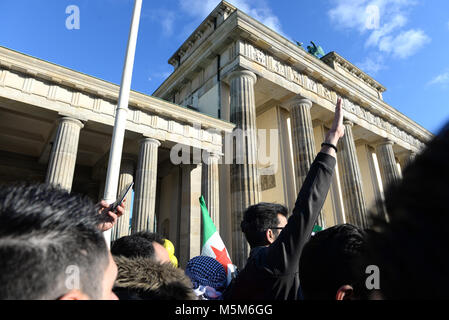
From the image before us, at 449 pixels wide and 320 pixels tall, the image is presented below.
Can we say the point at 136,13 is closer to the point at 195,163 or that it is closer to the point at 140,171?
the point at 140,171

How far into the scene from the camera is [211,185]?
14680mm

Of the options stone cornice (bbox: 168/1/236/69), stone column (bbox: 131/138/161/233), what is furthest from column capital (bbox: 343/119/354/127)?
stone column (bbox: 131/138/161/233)

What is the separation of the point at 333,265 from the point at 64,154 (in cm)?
1204

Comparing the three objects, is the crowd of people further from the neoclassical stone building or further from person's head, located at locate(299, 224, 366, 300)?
the neoclassical stone building

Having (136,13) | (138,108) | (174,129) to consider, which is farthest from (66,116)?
(136,13)

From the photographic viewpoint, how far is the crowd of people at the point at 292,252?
0.59 metres

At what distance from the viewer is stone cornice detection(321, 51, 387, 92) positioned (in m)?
26.4

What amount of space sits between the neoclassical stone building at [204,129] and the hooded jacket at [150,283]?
34.8 feet

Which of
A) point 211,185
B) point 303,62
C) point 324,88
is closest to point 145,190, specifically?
point 211,185

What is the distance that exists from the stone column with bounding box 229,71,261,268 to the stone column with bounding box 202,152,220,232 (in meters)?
0.84

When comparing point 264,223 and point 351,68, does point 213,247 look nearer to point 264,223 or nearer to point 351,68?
point 264,223

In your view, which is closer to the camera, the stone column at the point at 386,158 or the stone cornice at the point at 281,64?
the stone cornice at the point at 281,64

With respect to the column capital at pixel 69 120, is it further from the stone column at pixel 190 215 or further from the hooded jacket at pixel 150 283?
the hooded jacket at pixel 150 283

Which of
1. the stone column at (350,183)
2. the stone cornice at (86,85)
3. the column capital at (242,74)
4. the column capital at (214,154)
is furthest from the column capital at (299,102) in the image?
the column capital at (214,154)
